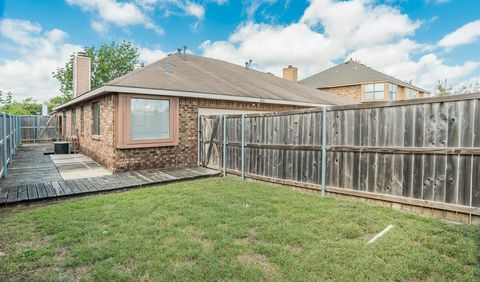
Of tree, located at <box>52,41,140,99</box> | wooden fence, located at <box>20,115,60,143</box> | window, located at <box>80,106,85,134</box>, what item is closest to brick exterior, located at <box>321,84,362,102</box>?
window, located at <box>80,106,85,134</box>

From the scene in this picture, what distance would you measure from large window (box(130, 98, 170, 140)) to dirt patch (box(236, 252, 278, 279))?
19.6 ft

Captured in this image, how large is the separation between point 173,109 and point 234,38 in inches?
536

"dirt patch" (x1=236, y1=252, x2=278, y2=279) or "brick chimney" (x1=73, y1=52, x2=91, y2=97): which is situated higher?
A: "brick chimney" (x1=73, y1=52, x2=91, y2=97)

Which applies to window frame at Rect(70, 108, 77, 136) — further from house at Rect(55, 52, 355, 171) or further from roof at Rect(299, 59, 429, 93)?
roof at Rect(299, 59, 429, 93)

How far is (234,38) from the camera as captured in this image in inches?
806

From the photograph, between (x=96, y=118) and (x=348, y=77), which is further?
(x=348, y=77)

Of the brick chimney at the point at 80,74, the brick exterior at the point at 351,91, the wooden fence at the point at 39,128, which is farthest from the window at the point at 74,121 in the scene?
the brick exterior at the point at 351,91

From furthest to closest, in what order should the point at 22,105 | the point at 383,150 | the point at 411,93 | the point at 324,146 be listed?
the point at 22,105 → the point at 411,93 → the point at 324,146 → the point at 383,150

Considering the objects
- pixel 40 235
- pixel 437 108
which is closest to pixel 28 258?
pixel 40 235

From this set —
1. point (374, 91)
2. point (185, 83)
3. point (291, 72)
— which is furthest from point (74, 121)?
point (374, 91)

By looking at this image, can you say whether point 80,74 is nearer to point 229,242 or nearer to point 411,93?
point 229,242

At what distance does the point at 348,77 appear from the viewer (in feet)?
93.6

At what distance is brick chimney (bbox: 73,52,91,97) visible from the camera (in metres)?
14.3

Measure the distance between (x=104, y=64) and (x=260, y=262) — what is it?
1454 inches
